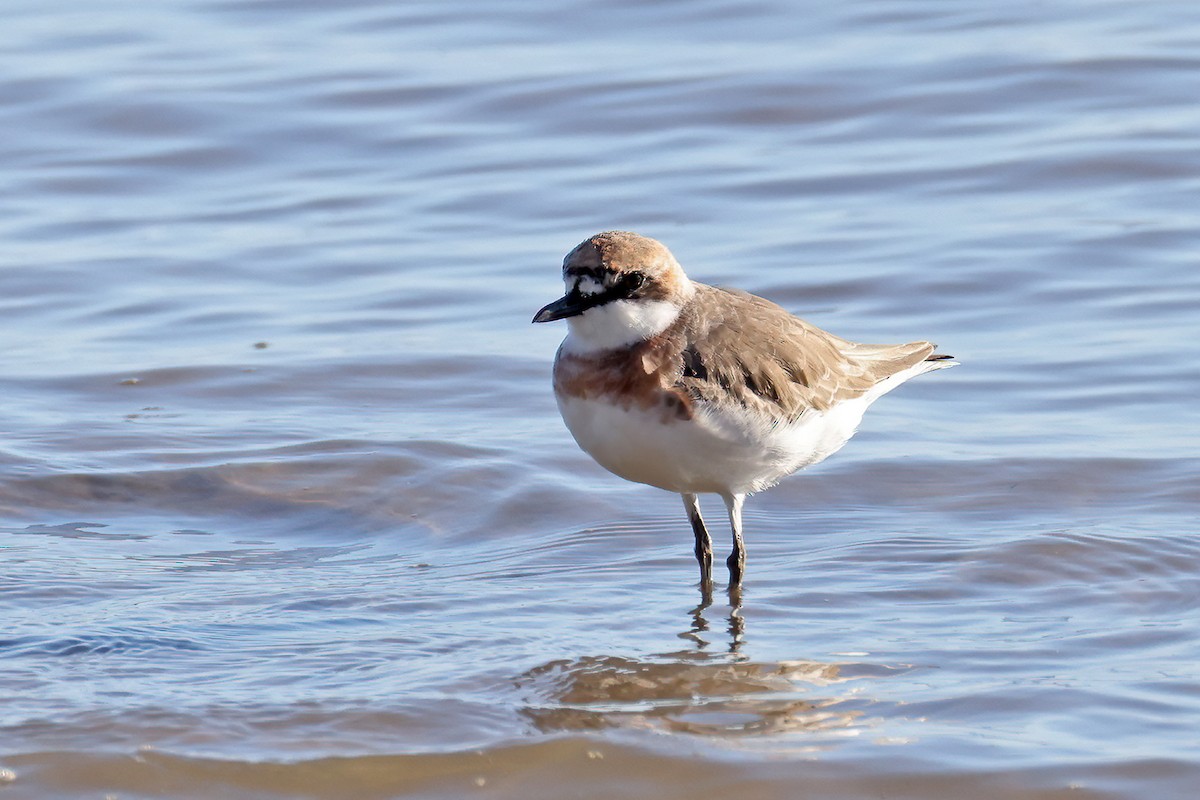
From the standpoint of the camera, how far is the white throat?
6.44m

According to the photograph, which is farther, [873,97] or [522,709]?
[873,97]

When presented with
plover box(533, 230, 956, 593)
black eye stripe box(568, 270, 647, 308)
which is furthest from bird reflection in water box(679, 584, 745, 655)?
black eye stripe box(568, 270, 647, 308)

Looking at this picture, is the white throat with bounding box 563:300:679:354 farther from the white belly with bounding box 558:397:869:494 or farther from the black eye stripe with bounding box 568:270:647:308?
the white belly with bounding box 558:397:869:494

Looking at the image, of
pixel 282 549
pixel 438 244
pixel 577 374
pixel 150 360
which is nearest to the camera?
pixel 577 374

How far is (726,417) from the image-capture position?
21.2 ft

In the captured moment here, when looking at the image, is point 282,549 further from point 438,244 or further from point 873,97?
point 873,97

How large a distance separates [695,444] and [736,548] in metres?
0.93

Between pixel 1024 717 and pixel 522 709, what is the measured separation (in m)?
1.66

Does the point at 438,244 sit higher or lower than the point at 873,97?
lower

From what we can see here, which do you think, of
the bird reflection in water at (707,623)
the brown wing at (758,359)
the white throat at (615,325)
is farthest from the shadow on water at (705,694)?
the white throat at (615,325)

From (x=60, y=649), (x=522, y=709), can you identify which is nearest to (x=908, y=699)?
(x=522, y=709)

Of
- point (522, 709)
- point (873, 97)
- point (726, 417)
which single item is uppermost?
Result: point (873, 97)

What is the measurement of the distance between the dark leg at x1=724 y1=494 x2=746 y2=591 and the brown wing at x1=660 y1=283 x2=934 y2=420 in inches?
21.9

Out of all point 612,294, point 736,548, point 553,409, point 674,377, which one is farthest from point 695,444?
point 553,409
